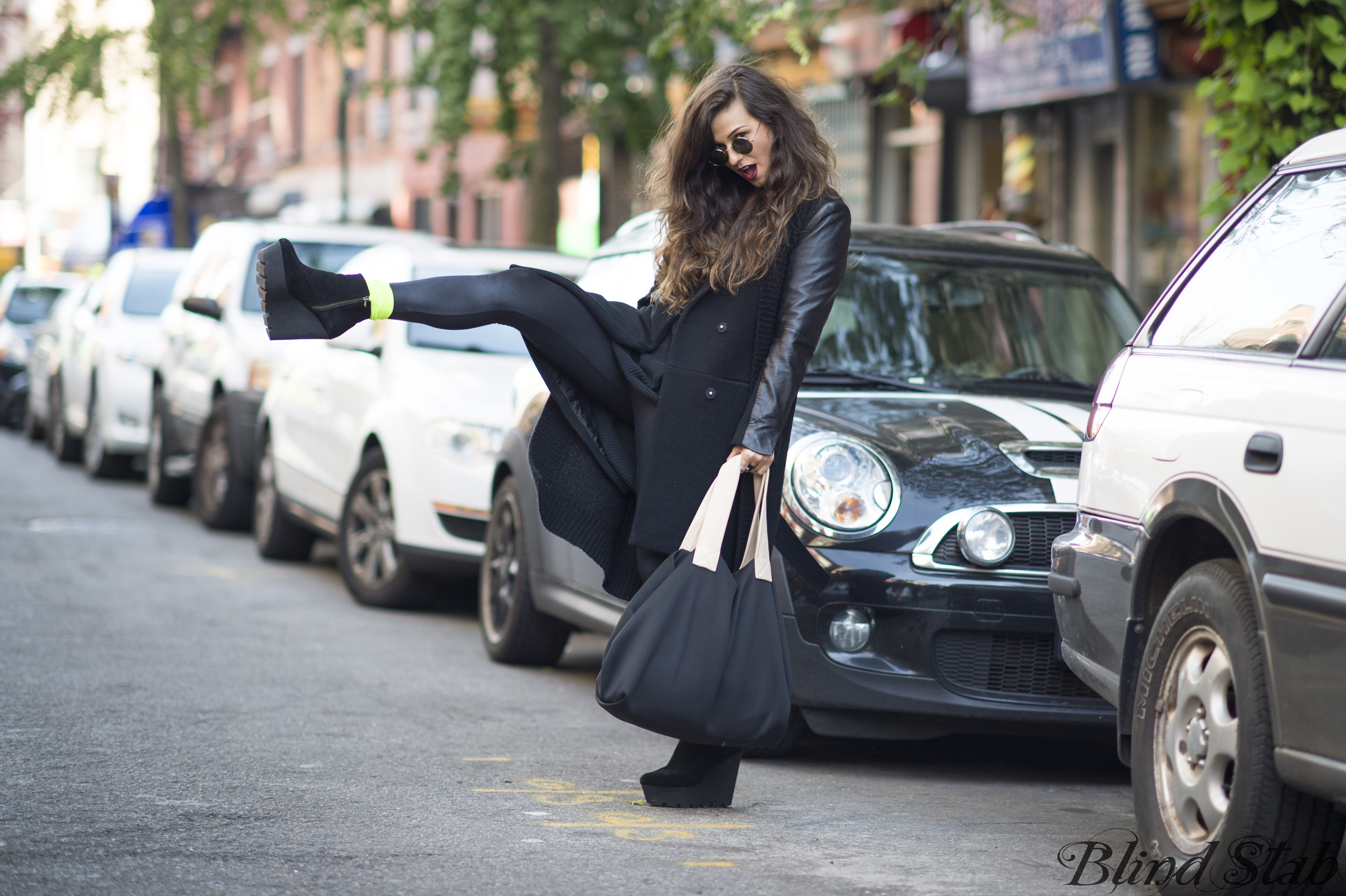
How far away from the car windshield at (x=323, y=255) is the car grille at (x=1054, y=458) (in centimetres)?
724

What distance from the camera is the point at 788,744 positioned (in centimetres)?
597

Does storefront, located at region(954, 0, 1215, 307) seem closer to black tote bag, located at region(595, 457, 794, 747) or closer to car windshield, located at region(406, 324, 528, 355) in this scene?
car windshield, located at region(406, 324, 528, 355)

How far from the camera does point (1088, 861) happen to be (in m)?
4.67

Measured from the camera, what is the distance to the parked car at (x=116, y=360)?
1497 cm

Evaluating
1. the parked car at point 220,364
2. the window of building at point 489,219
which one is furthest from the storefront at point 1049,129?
the window of building at point 489,219

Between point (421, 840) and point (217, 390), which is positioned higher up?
point (217, 390)

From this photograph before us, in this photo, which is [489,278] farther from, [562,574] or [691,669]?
[562,574]

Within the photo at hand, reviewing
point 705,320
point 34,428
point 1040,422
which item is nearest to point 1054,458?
point 1040,422

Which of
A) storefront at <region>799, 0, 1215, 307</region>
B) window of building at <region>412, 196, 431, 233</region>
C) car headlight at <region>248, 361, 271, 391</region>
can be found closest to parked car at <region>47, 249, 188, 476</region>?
car headlight at <region>248, 361, 271, 391</region>

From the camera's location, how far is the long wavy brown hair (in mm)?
4898

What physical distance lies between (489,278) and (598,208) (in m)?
23.0

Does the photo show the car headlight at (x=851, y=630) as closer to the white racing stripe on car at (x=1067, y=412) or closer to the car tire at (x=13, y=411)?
the white racing stripe on car at (x=1067, y=412)

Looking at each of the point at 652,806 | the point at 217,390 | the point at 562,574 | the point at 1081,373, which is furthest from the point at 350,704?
the point at 217,390

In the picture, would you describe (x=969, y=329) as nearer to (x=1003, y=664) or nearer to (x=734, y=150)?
(x=1003, y=664)
